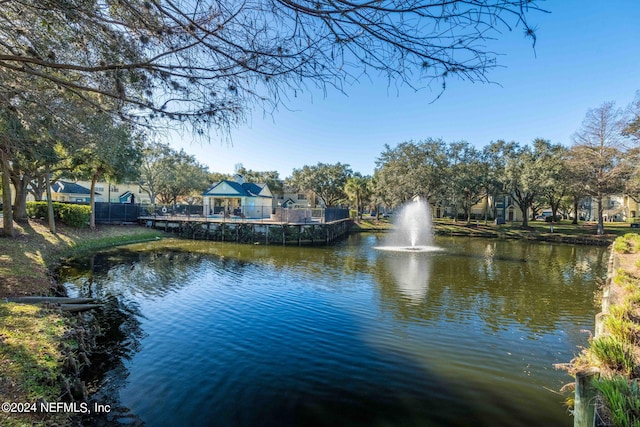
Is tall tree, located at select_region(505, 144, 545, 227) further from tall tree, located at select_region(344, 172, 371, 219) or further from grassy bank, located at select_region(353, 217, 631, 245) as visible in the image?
tall tree, located at select_region(344, 172, 371, 219)

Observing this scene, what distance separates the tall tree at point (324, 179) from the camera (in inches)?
1889

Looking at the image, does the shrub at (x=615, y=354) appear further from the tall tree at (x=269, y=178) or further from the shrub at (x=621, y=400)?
the tall tree at (x=269, y=178)

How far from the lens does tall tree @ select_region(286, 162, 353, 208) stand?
157 ft

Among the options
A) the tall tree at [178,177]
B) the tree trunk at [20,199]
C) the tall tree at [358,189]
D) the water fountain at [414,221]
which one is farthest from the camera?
the tall tree at [358,189]

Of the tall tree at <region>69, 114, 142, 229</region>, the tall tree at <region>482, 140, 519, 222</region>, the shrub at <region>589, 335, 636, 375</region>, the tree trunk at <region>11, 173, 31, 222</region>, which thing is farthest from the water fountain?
the shrub at <region>589, 335, 636, 375</region>

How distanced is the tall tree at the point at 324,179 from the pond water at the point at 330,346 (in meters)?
35.4

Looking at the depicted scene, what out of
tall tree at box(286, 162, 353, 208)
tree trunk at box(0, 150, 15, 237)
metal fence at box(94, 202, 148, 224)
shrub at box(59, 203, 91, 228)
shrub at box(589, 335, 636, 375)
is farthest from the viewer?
tall tree at box(286, 162, 353, 208)

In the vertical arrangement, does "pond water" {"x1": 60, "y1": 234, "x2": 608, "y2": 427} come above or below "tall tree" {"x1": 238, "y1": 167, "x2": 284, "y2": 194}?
below

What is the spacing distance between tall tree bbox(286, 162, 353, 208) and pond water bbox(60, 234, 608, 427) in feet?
116

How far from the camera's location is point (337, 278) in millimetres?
12766

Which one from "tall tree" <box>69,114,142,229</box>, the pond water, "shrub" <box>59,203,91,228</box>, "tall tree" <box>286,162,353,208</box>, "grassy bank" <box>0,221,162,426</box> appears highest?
"tall tree" <box>286,162,353,208</box>

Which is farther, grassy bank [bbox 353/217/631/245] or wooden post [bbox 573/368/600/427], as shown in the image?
grassy bank [bbox 353/217/631/245]

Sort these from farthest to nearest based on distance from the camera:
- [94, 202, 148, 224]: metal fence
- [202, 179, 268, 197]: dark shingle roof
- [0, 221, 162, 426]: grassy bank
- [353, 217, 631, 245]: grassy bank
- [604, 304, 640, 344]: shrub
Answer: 1. [202, 179, 268, 197]: dark shingle roof
2. [353, 217, 631, 245]: grassy bank
3. [94, 202, 148, 224]: metal fence
4. [604, 304, 640, 344]: shrub
5. [0, 221, 162, 426]: grassy bank

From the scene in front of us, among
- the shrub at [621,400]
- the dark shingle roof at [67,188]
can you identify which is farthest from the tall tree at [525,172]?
the dark shingle roof at [67,188]
